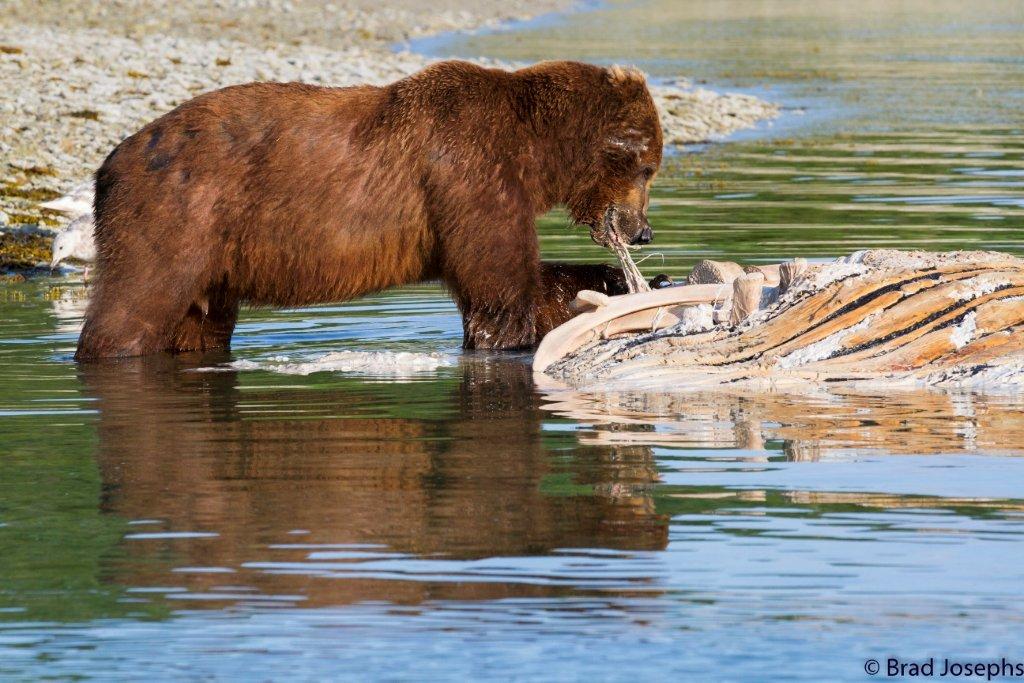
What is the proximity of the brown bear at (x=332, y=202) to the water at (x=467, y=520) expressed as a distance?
1.20 feet

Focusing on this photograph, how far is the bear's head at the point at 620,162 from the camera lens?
988 cm

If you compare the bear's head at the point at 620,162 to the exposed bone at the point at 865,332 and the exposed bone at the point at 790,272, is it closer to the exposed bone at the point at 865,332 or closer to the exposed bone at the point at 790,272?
the exposed bone at the point at 865,332

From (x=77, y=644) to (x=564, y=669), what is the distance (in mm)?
1203

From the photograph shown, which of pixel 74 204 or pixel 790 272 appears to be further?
pixel 74 204

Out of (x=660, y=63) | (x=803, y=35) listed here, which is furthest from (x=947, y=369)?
(x=803, y=35)

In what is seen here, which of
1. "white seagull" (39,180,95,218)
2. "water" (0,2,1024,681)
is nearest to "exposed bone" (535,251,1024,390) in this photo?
"water" (0,2,1024,681)

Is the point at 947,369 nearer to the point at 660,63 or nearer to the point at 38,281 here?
the point at 38,281

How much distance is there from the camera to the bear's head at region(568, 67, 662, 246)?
9875 millimetres

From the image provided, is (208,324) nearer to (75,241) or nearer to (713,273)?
(713,273)

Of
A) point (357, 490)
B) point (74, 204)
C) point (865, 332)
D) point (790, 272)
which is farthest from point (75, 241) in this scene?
point (357, 490)

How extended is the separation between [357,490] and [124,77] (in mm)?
16870

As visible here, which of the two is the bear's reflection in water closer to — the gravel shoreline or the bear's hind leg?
the bear's hind leg

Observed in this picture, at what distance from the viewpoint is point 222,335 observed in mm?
10102

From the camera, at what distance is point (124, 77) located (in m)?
22.0
